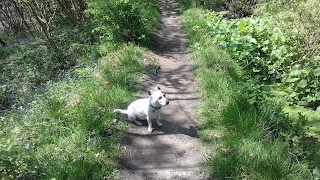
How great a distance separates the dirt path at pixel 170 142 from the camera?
12.9ft

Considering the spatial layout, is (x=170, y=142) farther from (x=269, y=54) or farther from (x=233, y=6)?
(x=233, y=6)

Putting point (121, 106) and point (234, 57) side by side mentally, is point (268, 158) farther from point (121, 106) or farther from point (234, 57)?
point (234, 57)

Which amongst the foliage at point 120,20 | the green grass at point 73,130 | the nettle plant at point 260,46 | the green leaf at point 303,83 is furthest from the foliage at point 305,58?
the foliage at point 120,20

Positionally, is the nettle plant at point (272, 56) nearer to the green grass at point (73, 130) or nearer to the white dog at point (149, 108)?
the white dog at point (149, 108)

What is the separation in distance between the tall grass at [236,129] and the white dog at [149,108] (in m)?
0.79

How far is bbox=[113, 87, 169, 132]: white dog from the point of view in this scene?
13.8 feet

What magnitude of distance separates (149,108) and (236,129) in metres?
1.29

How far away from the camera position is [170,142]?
14.7ft

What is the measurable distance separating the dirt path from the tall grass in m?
0.20

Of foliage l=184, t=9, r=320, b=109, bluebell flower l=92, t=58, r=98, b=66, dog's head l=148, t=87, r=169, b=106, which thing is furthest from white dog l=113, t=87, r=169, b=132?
bluebell flower l=92, t=58, r=98, b=66

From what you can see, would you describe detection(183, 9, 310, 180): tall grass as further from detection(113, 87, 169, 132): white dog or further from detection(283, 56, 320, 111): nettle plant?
detection(283, 56, 320, 111): nettle plant

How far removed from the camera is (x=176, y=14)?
12.1m

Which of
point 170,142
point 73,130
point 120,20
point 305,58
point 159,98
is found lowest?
point 170,142

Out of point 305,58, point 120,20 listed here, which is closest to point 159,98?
point 305,58
